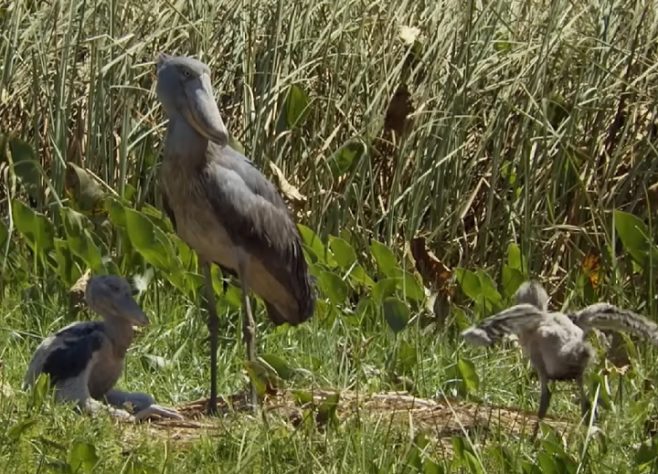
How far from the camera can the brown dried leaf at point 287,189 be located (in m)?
7.95

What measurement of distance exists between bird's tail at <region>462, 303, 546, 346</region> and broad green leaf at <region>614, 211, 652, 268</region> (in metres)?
1.71

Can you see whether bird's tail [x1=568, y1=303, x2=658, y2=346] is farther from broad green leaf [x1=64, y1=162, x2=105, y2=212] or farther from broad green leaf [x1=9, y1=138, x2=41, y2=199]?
broad green leaf [x1=9, y1=138, x2=41, y2=199]

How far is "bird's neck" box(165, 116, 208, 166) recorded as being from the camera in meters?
6.70

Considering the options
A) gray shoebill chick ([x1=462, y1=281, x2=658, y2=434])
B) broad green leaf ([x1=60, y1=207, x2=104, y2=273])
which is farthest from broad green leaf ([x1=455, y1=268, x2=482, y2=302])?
gray shoebill chick ([x1=462, y1=281, x2=658, y2=434])

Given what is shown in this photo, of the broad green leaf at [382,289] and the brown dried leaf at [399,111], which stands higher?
the brown dried leaf at [399,111]

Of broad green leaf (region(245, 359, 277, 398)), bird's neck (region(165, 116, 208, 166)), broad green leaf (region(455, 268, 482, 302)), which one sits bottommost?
broad green leaf (region(455, 268, 482, 302))

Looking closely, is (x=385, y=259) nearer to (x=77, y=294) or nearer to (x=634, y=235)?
(x=634, y=235)

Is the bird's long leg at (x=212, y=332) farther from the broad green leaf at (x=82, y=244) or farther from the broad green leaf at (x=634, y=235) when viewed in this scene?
the broad green leaf at (x=634, y=235)

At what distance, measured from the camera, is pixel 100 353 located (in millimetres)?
6227

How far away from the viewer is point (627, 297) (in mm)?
7750

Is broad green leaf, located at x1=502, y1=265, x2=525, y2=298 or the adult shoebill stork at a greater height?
the adult shoebill stork

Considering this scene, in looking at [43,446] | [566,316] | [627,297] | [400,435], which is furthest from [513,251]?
[43,446]

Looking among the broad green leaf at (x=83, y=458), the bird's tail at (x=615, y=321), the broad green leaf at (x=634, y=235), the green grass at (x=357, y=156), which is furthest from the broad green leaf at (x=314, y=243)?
the broad green leaf at (x=83, y=458)

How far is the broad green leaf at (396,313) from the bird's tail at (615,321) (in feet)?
3.98
